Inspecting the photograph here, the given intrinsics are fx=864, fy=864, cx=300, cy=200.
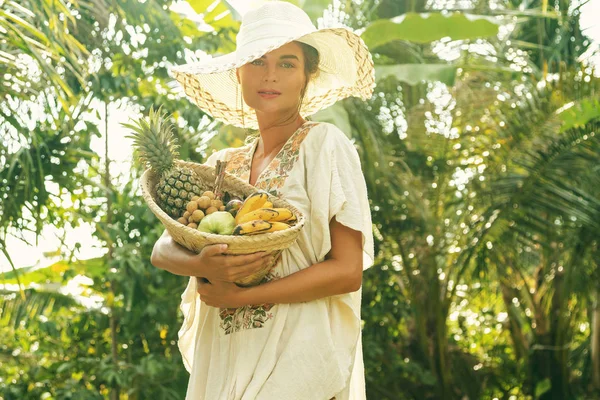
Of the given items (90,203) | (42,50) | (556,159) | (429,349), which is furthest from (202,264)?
(429,349)

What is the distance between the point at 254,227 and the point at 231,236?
2.4 inches

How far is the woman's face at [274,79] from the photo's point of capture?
8.42 feet

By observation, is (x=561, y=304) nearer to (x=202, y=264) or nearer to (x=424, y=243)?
(x=424, y=243)

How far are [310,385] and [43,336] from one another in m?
4.99

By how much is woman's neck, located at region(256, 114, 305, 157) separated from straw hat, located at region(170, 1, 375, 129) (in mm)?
204

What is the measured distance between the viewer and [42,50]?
3.95 meters

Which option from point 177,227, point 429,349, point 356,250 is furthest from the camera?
point 429,349

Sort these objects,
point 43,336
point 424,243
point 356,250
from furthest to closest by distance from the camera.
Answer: point 424,243 → point 43,336 → point 356,250

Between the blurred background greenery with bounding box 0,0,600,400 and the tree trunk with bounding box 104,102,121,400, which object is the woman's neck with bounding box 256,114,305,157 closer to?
the blurred background greenery with bounding box 0,0,600,400

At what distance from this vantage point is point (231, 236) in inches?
84.3

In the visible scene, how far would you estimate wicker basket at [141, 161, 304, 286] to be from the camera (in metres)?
2.15

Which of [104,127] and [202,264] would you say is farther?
[104,127]

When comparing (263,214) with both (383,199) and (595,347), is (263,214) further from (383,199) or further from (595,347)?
(595,347)

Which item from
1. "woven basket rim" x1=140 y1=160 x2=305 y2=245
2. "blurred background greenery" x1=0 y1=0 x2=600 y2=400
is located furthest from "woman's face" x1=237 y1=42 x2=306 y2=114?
"blurred background greenery" x1=0 y1=0 x2=600 y2=400
